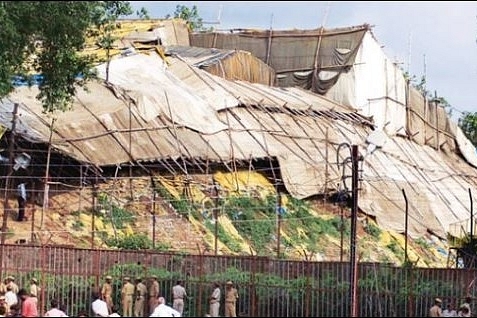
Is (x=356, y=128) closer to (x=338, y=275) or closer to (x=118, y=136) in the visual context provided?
(x=118, y=136)

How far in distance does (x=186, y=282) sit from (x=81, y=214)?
27.8 ft

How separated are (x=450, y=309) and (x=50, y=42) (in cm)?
1059

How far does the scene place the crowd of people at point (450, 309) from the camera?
2080 centimetres

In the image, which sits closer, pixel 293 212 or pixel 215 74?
pixel 293 212

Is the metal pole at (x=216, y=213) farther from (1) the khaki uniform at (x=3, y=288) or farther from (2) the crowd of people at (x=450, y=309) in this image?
(2) the crowd of people at (x=450, y=309)

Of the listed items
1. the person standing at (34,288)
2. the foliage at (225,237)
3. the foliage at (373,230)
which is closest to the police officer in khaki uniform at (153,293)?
the person standing at (34,288)

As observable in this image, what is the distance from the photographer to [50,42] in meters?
25.0

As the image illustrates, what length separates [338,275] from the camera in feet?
77.9

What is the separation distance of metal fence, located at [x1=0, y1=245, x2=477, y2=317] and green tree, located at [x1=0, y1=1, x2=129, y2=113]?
3915 mm

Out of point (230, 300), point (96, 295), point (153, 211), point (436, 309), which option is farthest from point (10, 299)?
point (153, 211)

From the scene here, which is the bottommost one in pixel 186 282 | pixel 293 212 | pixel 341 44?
pixel 186 282

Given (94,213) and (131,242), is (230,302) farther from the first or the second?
(94,213)

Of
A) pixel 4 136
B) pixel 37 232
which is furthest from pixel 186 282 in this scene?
pixel 4 136

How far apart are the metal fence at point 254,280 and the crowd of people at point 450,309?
30 centimetres
